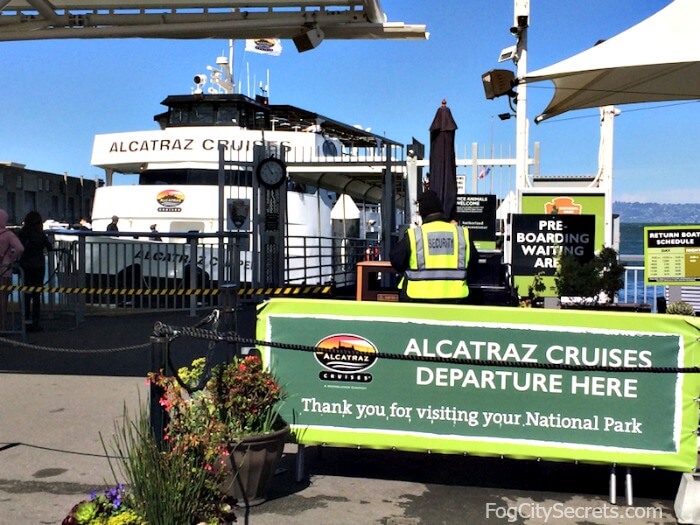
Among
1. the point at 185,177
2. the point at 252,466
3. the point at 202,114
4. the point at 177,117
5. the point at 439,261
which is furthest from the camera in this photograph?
the point at 177,117

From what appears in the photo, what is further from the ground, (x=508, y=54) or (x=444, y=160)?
(x=508, y=54)

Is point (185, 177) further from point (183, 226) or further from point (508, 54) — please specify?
point (508, 54)

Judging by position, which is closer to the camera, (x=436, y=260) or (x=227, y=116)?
(x=436, y=260)

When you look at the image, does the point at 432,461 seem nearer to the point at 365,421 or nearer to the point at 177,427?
the point at 365,421

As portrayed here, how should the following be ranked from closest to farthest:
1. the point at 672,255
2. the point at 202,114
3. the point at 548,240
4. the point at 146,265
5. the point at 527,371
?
the point at 527,371
the point at 672,255
the point at 548,240
the point at 146,265
the point at 202,114

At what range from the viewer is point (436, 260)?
6055 mm

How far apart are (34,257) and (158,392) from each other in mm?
8334

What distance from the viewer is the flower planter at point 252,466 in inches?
179

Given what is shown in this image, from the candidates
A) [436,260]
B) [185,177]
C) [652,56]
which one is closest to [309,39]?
[436,260]

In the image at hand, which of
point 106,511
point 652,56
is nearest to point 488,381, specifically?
point 106,511

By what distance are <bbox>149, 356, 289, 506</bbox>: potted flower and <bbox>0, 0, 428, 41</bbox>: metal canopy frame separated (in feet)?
13.1

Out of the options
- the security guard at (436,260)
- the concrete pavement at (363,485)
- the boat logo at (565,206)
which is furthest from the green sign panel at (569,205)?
the concrete pavement at (363,485)

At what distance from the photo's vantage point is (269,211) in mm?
13984

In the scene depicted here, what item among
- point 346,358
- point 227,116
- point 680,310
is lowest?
point 346,358
